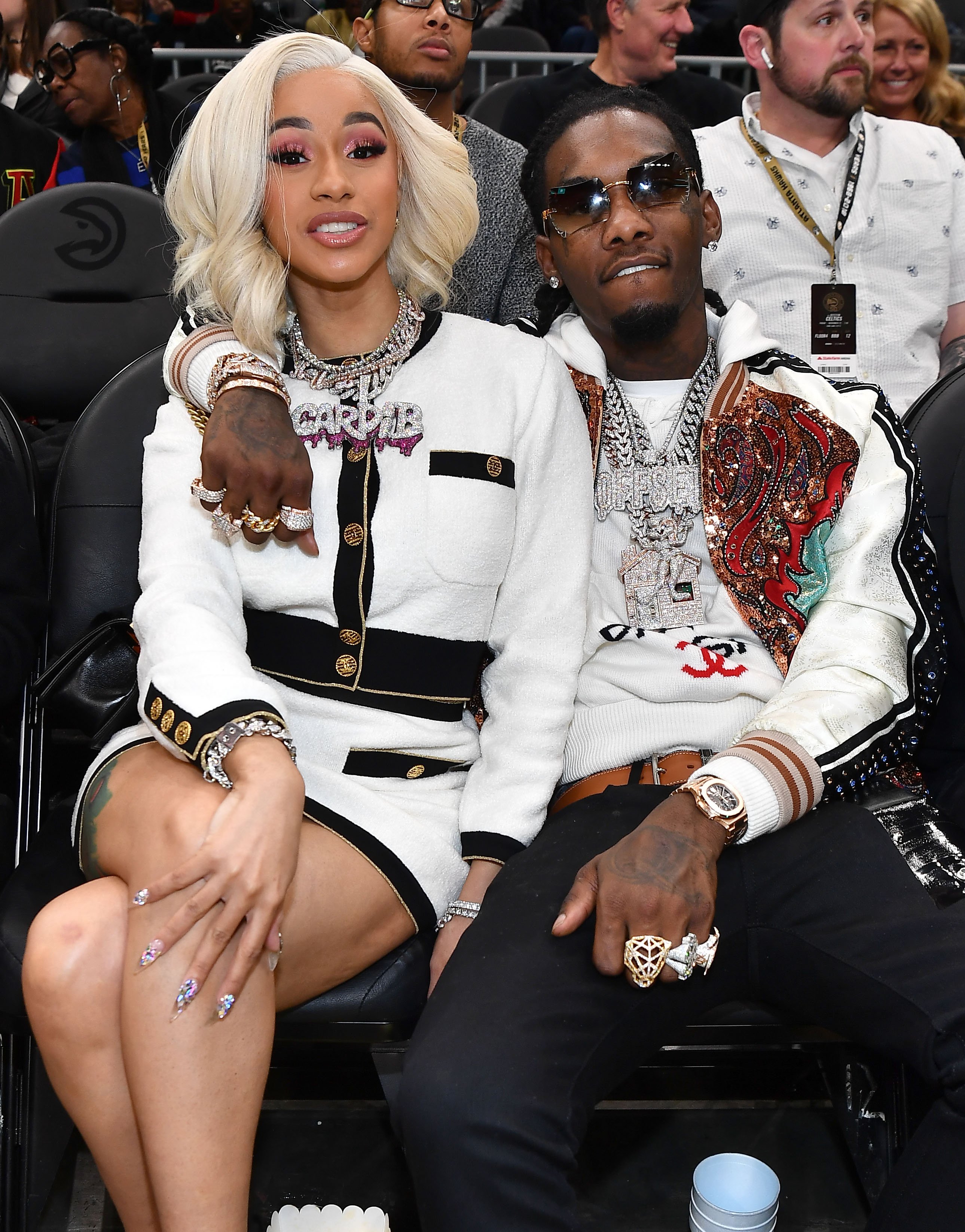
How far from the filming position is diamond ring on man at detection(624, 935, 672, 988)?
138cm

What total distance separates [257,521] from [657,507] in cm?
58

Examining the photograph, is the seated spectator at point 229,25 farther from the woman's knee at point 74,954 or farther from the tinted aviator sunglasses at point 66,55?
the woman's knee at point 74,954

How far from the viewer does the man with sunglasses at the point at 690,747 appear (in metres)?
1.32

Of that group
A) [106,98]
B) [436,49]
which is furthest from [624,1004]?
[106,98]

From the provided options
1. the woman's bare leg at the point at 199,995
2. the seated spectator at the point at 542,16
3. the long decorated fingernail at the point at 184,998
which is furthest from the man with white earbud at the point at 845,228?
the seated spectator at the point at 542,16

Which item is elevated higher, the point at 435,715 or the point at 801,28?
the point at 801,28

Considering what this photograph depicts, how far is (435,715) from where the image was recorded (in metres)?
1.71

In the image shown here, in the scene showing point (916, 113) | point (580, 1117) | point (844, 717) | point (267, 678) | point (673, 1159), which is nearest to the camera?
point (580, 1117)

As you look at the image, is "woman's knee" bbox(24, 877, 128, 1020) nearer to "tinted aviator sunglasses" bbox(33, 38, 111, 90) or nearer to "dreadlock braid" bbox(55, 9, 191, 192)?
"dreadlock braid" bbox(55, 9, 191, 192)

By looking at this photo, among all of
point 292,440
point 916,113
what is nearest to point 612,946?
point 292,440

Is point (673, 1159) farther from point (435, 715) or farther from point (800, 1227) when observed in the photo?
point (435, 715)

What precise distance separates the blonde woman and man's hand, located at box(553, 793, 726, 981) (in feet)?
0.74

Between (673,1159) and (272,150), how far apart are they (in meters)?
1.58

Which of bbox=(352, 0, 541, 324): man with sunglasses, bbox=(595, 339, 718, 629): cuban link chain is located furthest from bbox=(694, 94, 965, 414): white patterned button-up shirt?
bbox=(595, 339, 718, 629): cuban link chain
